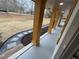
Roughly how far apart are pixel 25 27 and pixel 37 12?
5687 mm

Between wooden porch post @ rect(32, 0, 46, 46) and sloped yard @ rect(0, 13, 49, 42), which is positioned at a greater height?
wooden porch post @ rect(32, 0, 46, 46)

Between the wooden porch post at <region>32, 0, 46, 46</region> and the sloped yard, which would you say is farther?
the sloped yard

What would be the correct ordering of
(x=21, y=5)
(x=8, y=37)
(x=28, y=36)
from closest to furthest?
1. (x=21, y=5)
2. (x=8, y=37)
3. (x=28, y=36)

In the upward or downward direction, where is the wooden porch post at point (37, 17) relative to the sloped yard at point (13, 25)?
upward

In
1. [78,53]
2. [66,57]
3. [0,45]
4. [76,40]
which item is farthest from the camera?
[0,45]

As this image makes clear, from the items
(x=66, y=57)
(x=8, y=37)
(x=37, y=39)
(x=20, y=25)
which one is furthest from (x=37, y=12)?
(x=20, y=25)

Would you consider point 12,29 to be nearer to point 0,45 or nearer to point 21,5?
point 0,45

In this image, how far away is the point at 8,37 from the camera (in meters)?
7.21

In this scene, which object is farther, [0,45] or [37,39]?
[0,45]

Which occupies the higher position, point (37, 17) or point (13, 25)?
point (37, 17)

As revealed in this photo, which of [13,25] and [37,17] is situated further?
[13,25]

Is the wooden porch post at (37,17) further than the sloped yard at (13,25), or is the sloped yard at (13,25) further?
the sloped yard at (13,25)

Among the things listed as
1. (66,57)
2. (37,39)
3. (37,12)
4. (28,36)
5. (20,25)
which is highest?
(37,12)

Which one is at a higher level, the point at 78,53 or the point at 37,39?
the point at 78,53
